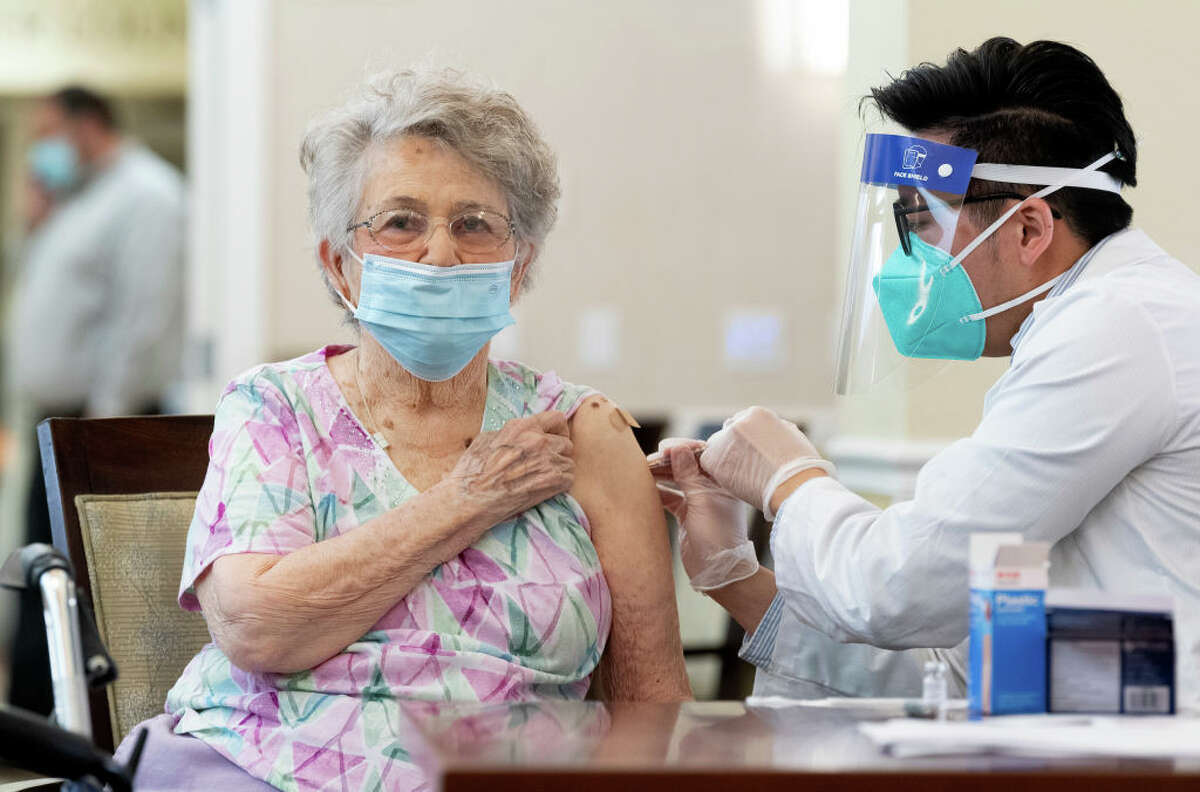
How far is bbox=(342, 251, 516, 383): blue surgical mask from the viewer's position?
170 centimetres

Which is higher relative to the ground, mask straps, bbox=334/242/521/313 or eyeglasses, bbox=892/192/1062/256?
eyeglasses, bbox=892/192/1062/256

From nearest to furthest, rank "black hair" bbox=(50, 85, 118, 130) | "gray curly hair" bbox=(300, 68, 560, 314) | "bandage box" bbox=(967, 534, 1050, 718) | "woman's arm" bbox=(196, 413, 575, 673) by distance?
1. "bandage box" bbox=(967, 534, 1050, 718)
2. "woman's arm" bbox=(196, 413, 575, 673)
3. "gray curly hair" bbox=(300, 68, 560, 314)
4. "black hair" bbox=(50, 85, 118, 130)

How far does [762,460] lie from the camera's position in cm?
167

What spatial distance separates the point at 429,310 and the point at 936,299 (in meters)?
0.59

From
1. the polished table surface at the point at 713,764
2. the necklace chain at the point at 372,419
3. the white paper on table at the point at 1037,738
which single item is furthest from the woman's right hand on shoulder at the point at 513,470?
the white paper on table at the point at 1037,738

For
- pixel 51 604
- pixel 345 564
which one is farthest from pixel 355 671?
pixel 51 604

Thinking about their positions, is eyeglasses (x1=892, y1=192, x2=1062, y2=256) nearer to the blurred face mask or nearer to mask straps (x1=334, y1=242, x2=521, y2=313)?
the blurred face mask

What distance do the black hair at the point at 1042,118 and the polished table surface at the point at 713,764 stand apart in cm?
71

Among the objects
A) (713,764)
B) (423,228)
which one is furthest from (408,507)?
(713,764)

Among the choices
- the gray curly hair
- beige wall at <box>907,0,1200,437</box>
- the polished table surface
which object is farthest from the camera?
beige wall at <box>907,0,1200,437</box>

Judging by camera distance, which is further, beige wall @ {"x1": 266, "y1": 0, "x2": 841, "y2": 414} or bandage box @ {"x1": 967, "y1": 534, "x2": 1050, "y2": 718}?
beige wall @ {"x1": 266, "y1": 0, "x2": 841, "y2": 414}

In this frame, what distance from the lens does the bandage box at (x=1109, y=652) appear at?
1153 millimetres

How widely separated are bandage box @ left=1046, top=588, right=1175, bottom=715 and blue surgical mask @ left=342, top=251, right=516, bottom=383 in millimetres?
802

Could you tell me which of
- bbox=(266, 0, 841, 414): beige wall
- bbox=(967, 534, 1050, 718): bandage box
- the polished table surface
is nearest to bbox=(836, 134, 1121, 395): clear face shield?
bbox=(967, 534, 1050, 718): bandage box
